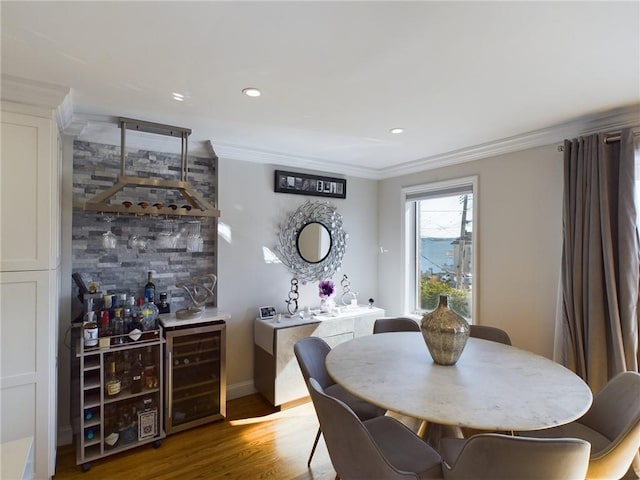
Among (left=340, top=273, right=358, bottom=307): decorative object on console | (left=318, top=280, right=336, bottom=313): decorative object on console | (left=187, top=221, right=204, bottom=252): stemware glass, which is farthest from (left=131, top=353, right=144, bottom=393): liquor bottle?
(left=340, top=273, right=358, bottom=307): decorative object on console

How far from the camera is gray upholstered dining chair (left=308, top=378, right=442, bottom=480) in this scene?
1353 millimetres

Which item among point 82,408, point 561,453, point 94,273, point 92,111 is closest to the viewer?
point 561,453

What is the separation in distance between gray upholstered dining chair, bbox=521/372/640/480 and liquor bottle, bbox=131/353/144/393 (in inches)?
102

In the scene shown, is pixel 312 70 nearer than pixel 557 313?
Yes

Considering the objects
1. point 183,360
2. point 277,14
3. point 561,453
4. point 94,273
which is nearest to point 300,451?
point 183,360

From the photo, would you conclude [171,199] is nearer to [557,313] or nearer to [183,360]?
[183,360]

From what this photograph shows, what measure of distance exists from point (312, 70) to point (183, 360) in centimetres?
239

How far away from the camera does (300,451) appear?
2.39 meters

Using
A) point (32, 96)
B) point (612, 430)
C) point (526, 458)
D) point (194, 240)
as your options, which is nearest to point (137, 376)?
point (194, 240)

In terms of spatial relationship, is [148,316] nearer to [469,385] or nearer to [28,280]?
[28,280]

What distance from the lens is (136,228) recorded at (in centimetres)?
278

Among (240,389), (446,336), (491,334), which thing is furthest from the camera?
(240,389)

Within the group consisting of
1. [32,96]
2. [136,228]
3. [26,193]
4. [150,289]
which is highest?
[32,96]

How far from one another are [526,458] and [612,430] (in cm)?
92
